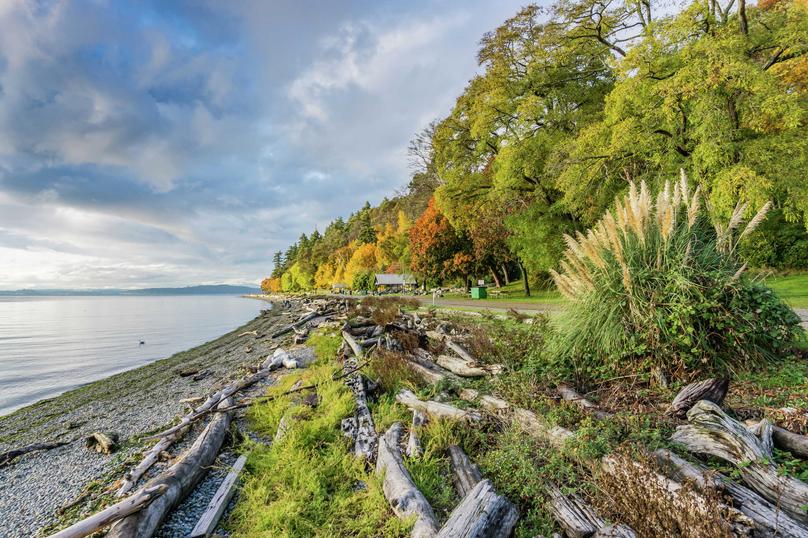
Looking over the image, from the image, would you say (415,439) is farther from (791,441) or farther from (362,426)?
(791,441)

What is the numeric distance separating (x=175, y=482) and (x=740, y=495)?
5.24 meters

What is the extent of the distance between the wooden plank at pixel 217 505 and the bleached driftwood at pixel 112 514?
52 centimetres

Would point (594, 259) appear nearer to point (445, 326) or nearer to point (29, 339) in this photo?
point (445, 326)

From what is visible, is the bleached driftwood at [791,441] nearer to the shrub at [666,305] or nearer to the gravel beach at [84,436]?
the shrub at [666,305]

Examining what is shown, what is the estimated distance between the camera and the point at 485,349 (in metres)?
7.29

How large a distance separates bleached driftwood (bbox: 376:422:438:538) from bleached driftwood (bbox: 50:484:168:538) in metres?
2.26

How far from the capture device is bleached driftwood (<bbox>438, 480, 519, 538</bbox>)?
109 inches

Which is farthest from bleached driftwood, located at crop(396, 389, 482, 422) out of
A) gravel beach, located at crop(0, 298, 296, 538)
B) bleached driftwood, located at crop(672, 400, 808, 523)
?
gravel beach, located at crop(0, 298, 296, 538)

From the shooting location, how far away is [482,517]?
286 cm

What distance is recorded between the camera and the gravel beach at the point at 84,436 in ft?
13.1

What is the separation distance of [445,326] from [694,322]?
689 cm

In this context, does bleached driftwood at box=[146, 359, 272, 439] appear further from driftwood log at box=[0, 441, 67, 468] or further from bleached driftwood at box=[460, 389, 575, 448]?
bleached driftwood at box=[460, 389, 575, 448]

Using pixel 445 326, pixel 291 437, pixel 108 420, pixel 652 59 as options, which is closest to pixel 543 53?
pixel 652 59

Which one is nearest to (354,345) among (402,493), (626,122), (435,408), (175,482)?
(435,408)
